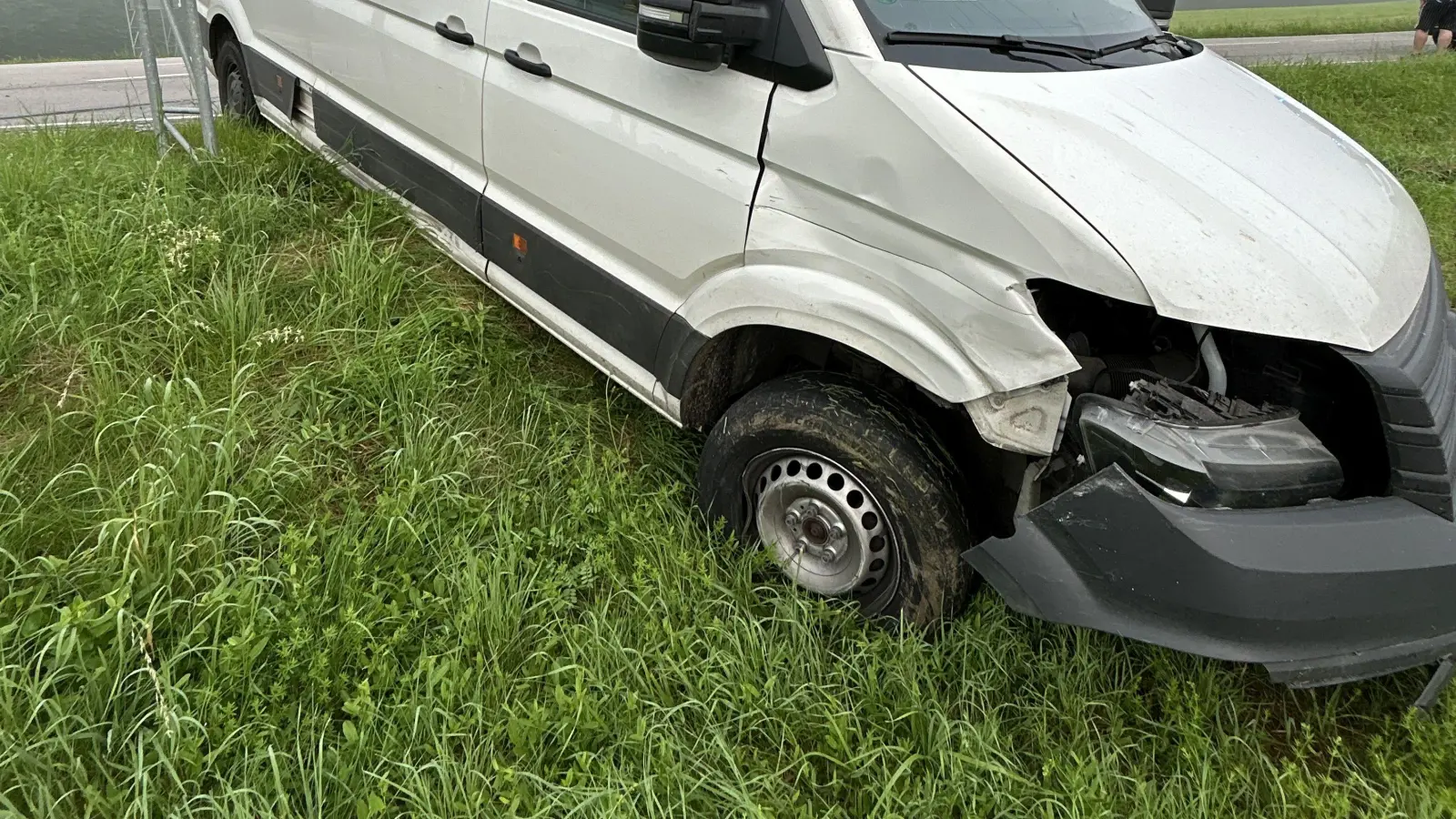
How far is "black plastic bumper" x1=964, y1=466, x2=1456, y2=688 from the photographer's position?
5.80 feet

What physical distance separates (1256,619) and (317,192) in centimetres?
420

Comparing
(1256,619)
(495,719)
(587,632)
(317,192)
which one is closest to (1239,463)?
(1256,619)

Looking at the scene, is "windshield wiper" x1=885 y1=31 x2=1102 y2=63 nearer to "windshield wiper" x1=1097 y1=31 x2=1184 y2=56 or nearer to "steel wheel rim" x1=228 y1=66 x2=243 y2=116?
"windshield wiper" x1=1097 y1=31 x2=1184 y2=56

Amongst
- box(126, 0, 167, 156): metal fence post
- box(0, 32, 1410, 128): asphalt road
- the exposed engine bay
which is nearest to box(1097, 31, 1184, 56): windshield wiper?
the exposed engine bay

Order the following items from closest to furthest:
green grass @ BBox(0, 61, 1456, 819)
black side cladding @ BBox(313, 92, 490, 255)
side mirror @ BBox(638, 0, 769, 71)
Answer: green grass @ BBox(0, 61, 1456, 819) → side mirror @ BBox(638, 0, 769, 71) → black side cladding @ BBox(313, 92, 490, 255)

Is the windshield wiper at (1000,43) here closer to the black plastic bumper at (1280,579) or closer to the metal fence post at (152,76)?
the black plastic bumper at (1280,579)

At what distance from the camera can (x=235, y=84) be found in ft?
17.0

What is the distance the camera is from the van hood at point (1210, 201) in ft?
6.11

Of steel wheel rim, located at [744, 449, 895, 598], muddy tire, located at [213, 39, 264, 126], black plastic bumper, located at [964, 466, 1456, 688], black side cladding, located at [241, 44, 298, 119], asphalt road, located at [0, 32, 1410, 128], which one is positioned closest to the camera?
black plastic bumper, located at [964, 466, 1456, 688]

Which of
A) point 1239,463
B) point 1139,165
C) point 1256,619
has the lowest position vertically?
point 1256,619

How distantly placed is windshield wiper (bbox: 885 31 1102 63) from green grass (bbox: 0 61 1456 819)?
1.45 meters

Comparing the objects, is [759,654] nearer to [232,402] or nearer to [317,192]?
[232,402]

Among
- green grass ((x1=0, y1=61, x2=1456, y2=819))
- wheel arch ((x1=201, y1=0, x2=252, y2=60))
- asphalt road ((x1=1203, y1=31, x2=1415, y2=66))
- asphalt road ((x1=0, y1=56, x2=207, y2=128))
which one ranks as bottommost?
asphalt road ((x1=0, y1=56, x2=207, y2=128))

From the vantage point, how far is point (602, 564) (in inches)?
98.7
